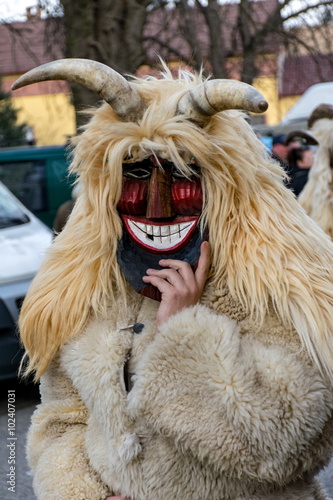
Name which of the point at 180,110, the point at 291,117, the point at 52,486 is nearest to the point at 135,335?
the point at 52,486

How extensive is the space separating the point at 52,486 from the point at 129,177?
87 centimetres

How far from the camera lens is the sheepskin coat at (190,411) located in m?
1.77

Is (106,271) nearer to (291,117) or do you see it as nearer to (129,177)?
(129,177)

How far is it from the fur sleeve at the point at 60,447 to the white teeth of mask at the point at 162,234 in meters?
0.47

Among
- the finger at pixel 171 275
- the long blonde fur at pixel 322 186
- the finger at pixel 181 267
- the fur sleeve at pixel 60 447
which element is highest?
the finger at pixel 181 267

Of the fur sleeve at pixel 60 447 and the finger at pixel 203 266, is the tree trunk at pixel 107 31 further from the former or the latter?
the finger at pixel 203 266

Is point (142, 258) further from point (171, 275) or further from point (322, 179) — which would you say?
point (322, 179)

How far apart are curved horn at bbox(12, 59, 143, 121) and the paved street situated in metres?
2.74

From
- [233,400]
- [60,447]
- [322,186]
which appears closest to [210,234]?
[233,400]

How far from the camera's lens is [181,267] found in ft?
6.51

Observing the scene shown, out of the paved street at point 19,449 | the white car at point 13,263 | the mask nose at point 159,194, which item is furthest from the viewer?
the white car at point 13,263

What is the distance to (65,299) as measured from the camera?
210 cm

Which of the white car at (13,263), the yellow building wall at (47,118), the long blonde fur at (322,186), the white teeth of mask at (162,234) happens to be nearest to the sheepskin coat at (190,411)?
the white teeth of mask at (162,234)

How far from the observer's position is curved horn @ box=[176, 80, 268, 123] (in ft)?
5.88
